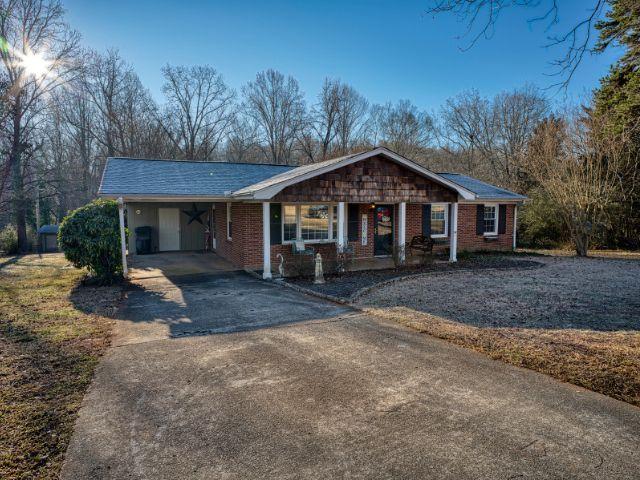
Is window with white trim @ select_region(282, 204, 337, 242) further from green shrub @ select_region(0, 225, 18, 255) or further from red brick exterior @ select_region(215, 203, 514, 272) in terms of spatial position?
green shrub @ select_region(0, 225, 18, 255)

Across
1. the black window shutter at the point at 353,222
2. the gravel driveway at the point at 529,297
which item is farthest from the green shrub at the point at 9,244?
the gravel driveway at the point at 529,297

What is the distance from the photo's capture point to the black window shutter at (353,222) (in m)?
14.5

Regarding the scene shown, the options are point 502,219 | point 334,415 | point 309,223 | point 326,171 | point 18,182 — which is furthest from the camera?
point 18,182

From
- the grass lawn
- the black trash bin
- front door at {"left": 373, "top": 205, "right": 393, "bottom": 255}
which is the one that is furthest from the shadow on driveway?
the black trash bin

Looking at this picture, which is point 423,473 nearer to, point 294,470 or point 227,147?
point 294,470

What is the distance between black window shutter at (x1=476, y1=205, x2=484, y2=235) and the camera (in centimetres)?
1738

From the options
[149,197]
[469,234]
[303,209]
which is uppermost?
[149,197]

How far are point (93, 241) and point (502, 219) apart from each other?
16.2 meters

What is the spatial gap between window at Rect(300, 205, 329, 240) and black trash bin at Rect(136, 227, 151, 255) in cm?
776

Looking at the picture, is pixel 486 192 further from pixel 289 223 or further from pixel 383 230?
pixel 289 223

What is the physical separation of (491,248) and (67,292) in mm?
16166

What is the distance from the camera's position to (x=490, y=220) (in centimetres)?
1788

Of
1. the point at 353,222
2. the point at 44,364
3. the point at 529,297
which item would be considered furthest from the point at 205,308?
the point at 353,222

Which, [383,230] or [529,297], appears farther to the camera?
[383,230]
